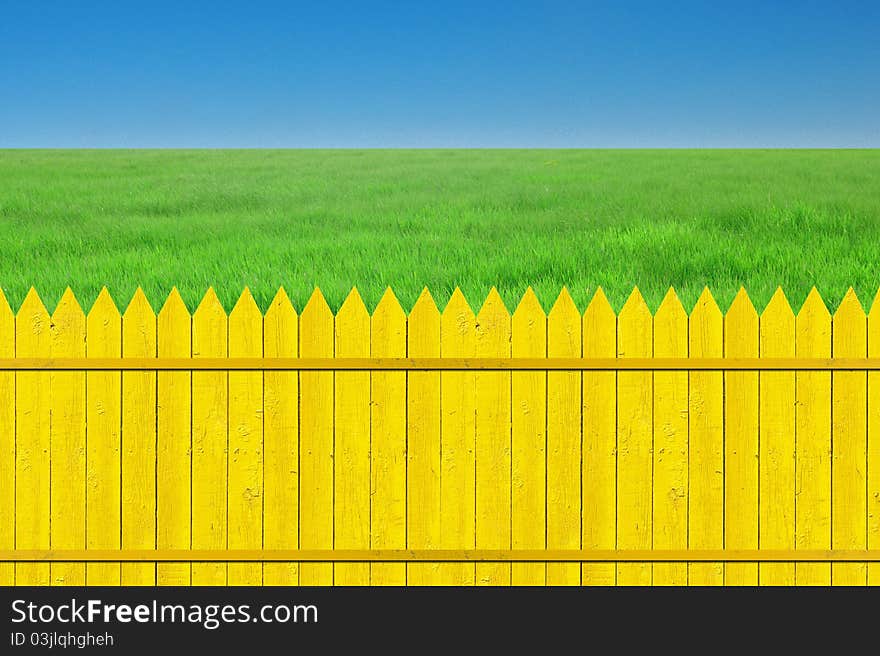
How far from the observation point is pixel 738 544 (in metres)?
5.18

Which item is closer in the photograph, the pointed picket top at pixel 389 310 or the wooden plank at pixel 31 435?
the pointed picket top at pixel 389 310

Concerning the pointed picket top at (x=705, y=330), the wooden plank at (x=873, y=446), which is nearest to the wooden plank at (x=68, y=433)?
the pointed picket top at (x=705, y=330)

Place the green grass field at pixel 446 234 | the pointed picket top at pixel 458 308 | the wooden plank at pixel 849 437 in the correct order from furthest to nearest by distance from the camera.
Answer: the green grass field at pixel 446 234
the wooden plank at pixel 849 437
the pointed picket top at pixel 458 308


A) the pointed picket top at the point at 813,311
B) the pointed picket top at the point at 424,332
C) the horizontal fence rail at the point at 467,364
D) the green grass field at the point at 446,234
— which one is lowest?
the horizontal fence rail at the point at 467,364

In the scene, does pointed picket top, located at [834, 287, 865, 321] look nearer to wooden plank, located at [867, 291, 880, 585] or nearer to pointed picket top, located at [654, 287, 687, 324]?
wooden plank, located at [867, 291, 880, 585]

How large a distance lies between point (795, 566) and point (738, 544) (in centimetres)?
36

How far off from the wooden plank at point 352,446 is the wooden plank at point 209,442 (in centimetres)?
64

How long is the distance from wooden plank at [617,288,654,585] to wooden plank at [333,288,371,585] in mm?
1400

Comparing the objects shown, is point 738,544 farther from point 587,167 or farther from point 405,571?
point 587,167

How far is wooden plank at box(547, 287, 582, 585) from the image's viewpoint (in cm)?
505

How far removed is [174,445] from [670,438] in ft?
9.09

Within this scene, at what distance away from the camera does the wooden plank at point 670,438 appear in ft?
16.6

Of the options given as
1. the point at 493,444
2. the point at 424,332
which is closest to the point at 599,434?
the point at 493,444

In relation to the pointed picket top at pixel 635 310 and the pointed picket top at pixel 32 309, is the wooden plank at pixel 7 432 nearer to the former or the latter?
the pointed picket top at pixel 32 309
